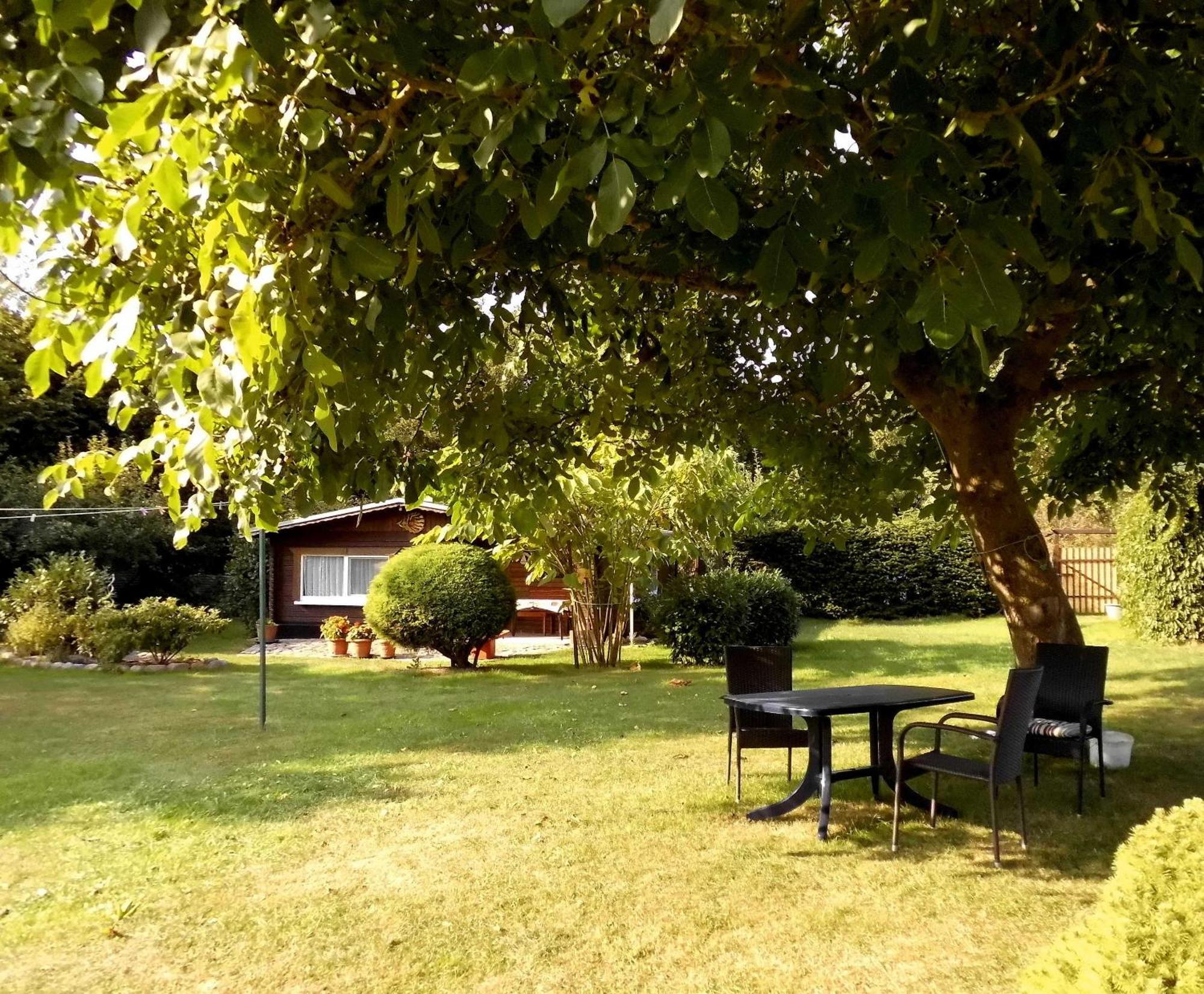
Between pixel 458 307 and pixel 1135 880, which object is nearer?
pixel 1135 880

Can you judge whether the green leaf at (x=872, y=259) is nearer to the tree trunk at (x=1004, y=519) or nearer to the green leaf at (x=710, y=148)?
the green leaf at (x=710, y=148)

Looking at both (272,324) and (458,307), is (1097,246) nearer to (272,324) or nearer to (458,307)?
(458,307)

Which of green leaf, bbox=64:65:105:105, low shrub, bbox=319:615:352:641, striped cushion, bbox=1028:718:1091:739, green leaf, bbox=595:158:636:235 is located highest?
green leaf, bbox=64:65:105:105

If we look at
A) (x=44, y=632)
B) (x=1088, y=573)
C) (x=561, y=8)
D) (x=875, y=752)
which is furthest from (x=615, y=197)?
(x=1088, y=573)

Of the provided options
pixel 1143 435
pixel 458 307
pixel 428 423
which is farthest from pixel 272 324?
pixel 1143 435

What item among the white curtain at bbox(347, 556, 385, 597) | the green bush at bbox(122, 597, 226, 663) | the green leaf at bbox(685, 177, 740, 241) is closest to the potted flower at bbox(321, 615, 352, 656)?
the white curtain at bbox(347, 556, 385, 597)

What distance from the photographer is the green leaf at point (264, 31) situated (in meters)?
1.96

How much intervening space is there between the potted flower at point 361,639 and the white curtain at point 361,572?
324cm

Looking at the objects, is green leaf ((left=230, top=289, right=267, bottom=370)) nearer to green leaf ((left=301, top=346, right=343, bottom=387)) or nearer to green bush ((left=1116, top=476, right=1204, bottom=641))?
green leaf ((left=301, top=346, right=343, bottom=387))

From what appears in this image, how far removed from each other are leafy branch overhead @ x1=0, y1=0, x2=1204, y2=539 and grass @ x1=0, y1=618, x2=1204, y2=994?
2004mm

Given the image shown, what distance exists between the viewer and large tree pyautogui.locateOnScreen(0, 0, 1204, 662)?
6.68ft

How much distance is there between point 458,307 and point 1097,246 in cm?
313

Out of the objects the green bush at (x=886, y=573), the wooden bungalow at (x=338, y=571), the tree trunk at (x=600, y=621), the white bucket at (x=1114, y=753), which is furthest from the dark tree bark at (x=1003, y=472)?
the green bush at (x=886, y=573)

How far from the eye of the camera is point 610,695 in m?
11.9
